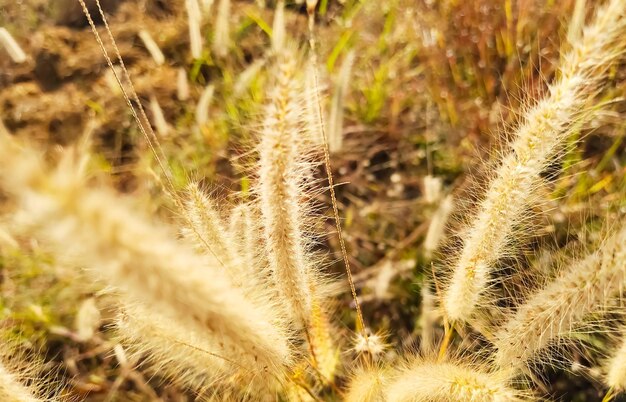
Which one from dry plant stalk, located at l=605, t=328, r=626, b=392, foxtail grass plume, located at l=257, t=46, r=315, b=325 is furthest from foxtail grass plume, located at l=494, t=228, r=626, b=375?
foxtail grass plume, located at l=257, t=46, r=315, b=325

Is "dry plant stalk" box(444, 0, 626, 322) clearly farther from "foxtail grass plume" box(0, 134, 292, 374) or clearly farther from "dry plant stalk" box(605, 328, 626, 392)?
"foxtail grass plume" box(0, 134, 292, 374)

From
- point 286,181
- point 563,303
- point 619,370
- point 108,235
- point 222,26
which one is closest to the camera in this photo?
point 108,235

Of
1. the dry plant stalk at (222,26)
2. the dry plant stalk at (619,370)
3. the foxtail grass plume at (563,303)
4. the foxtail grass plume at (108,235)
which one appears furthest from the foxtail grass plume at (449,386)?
the dry plant stalk at (222,26)

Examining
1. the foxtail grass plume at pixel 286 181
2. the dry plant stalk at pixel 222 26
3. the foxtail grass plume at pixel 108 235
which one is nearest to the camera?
the foxtail grass plume at pixel 108 235

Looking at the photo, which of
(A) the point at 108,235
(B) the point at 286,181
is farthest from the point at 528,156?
(A) the point at 108,235

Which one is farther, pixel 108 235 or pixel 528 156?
pixel 528 156

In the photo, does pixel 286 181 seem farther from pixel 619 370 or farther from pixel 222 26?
pixel 222 26

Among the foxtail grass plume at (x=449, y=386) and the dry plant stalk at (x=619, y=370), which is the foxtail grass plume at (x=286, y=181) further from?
the dry plant stalk at (x=619, y=370)

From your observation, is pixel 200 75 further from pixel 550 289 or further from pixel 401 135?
pixel 550 289

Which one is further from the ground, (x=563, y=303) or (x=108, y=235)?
(x=108, y=235)
